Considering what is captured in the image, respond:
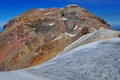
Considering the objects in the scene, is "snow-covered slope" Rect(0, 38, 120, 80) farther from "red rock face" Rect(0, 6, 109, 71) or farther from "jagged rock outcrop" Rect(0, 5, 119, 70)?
"jagged rock outcrop" Rect(0, 5, 119, 70)

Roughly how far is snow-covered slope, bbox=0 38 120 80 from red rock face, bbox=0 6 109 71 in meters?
20.0

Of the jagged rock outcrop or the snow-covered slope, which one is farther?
the jagged rock outcrop

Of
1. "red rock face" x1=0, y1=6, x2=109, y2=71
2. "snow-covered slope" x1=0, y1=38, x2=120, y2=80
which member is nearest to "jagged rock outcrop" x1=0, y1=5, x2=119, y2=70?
"red rock face" x1=0, y1=6, x2=109, y2=71

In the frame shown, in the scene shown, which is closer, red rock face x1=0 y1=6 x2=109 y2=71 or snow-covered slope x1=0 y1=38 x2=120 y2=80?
snow-covered slope x1=0 y1=38 x2=120 y2=80

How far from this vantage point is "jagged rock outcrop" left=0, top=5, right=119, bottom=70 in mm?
35688

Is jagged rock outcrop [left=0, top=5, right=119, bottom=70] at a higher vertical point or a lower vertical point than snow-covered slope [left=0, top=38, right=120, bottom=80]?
higher

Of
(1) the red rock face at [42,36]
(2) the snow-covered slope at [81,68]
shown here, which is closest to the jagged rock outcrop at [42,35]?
(1) the red rock face at [42,36]

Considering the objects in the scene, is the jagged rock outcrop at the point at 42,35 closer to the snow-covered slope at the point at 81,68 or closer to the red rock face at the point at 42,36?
the red rock face at the point at 42,36

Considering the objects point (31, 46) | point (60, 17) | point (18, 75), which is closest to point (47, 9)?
point (60, 17)

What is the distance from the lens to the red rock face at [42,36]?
35719 millimetres

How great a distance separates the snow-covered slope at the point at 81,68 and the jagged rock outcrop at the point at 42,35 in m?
20.2

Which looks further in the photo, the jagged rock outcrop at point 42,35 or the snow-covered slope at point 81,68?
the jagged rock outcrop at point 42,35

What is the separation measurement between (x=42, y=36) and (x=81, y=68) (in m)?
29.6

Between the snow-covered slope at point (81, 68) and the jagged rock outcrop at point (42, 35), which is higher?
the jagged rock outcrop at point (42, 35)
